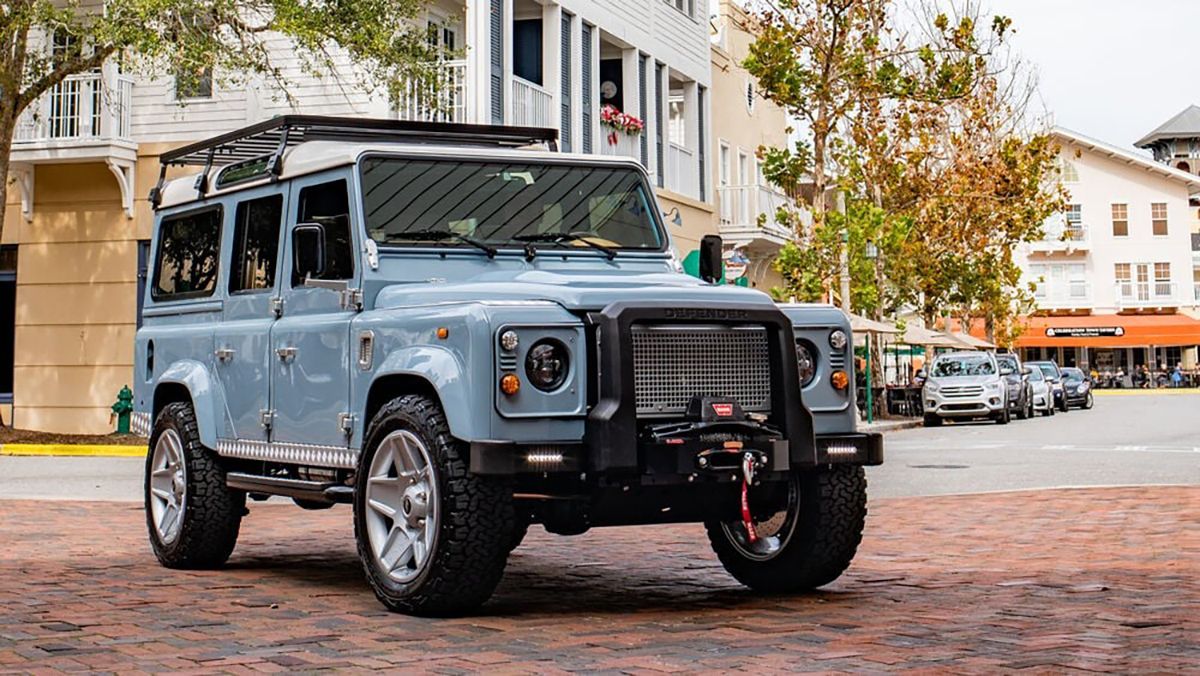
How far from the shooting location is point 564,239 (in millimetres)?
8570

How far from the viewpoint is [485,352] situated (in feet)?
22.2

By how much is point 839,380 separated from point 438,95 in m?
18.1

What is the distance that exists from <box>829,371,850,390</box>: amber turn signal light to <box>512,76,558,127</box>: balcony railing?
64.7ft

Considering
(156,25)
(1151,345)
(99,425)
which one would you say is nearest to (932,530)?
(156,25)

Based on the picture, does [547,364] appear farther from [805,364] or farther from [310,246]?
[310,246]

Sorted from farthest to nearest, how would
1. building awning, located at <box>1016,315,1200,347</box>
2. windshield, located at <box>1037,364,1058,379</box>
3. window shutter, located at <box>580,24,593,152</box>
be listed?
building awning, located at <box>1016,315,1200,347</box> → windshield, located at <box>1037,364,1058,379</box> → window shutter, located at <box>580,24,593,152</box>

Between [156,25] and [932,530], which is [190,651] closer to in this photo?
[932,530]

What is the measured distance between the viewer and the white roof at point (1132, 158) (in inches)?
3238

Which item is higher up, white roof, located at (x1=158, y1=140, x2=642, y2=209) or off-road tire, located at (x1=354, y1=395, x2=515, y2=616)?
white roof, located at (x1=158, y1=140, x2=642, y2=209)

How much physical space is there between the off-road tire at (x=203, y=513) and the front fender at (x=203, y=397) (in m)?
0.11

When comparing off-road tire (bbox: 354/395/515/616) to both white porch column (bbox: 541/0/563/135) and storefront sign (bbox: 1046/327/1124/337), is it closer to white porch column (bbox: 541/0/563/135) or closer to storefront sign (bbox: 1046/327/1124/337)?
white porch column (bbox: 541/0/563/135)

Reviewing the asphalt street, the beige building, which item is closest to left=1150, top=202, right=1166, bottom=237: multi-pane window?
the asphalt street

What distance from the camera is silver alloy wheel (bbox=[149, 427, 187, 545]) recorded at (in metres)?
9.45

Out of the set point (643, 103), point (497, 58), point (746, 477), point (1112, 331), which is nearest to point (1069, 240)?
point (1112, 331)
